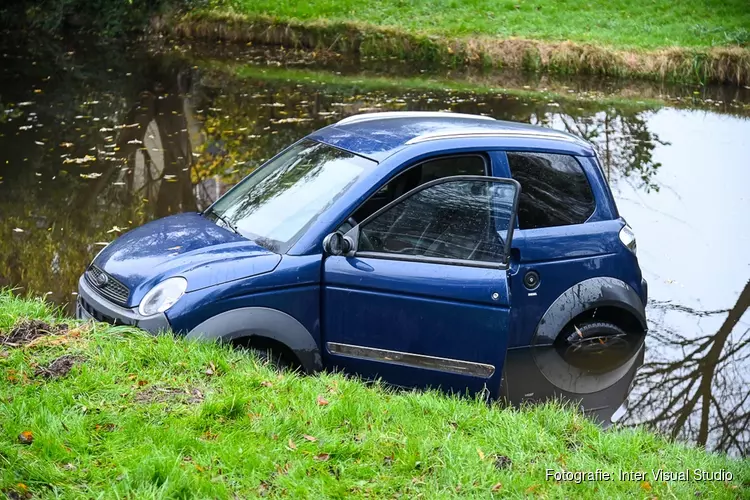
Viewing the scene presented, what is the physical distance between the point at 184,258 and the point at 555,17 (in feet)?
67.1

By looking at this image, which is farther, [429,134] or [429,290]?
[429,134]

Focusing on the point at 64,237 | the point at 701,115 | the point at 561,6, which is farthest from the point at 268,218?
the point at 561,6

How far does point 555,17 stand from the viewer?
23.5 metres

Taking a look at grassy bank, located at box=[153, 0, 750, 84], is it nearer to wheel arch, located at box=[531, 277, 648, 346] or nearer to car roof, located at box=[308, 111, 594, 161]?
car roof, located at box=[308, 111, 594, 161]

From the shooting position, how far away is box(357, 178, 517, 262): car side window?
17.7 ft

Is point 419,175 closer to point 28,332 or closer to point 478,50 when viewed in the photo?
point 28,332

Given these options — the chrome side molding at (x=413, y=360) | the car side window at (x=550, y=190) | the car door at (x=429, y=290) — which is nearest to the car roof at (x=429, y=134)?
the car side window at (x=550, y=190)

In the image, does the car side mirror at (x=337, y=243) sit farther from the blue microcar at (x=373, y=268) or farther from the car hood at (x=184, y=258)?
the car hood at (x=184, y=258)

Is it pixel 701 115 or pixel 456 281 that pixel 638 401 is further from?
pixel 701 115

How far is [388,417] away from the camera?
14.7 ft

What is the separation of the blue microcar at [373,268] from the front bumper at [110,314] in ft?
0.04

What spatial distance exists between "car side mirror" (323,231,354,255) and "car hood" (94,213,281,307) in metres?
0.33

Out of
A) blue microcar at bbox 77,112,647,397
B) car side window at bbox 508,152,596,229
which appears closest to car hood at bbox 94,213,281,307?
A: blue microcar at bbox 77,112,647,397

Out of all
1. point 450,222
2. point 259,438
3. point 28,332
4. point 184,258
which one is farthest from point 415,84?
point 259,438
